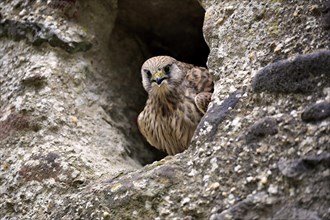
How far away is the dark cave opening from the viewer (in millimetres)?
4719

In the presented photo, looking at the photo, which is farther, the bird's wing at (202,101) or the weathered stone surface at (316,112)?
the bird's wing at (202,101)

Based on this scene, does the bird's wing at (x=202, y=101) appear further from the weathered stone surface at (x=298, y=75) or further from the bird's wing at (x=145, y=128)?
the weathered stone surface at (x=298, y=75)

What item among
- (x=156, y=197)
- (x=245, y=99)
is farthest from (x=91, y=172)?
(x=245, y=99)

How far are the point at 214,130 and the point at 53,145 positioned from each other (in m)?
1.12

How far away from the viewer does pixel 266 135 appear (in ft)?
9.48

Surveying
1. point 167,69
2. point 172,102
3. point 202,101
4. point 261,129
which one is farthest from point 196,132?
point 167,69

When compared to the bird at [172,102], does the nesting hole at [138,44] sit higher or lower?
higher

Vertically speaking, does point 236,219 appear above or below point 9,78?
below

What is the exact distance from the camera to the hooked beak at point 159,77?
416 centimetres

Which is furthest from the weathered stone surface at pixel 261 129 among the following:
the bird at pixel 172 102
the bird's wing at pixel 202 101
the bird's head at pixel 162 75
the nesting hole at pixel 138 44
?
the nesting hole at pixel 138 44

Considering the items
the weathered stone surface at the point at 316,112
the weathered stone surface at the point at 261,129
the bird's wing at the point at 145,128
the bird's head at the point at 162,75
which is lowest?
the weathered stone surface at the point at 316,112

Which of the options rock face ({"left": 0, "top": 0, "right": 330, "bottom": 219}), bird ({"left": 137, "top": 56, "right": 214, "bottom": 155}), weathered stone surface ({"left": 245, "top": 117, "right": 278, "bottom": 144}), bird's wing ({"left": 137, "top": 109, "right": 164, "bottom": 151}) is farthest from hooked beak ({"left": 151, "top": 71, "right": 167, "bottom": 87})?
weathered stone surface ({"left": 245, "top": 117, "right": 278, "bottom": 144})

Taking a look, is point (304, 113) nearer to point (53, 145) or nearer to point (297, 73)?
point (297, 73)

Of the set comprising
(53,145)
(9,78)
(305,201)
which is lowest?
(305,201)
